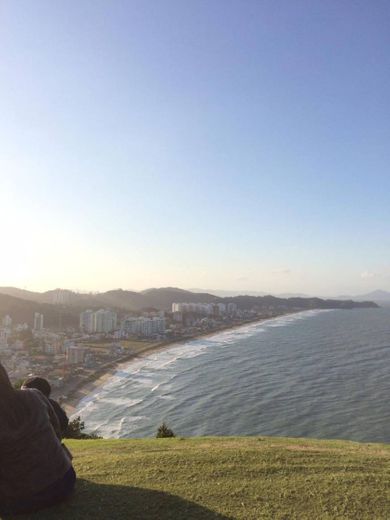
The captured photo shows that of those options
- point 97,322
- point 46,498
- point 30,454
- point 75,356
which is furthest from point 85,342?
point 30,454

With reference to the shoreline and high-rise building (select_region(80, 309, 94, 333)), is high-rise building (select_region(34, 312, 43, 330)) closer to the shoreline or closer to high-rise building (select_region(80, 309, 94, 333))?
high-rise building (select_region(80, 309, 94, 333))

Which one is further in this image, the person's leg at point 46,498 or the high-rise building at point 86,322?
the high-rise building at point 86,322

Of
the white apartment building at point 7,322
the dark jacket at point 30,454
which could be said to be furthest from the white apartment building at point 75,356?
the dark jacket at point 30,454

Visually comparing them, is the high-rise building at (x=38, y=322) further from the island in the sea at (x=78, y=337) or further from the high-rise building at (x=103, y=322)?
the high-rise building at (x=103, y=322)

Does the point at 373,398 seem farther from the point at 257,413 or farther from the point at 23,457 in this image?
the point at 23,457

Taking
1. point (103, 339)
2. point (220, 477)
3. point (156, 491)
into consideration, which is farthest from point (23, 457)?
point (103, 339)

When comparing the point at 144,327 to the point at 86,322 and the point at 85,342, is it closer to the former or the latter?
the point at 86,322
